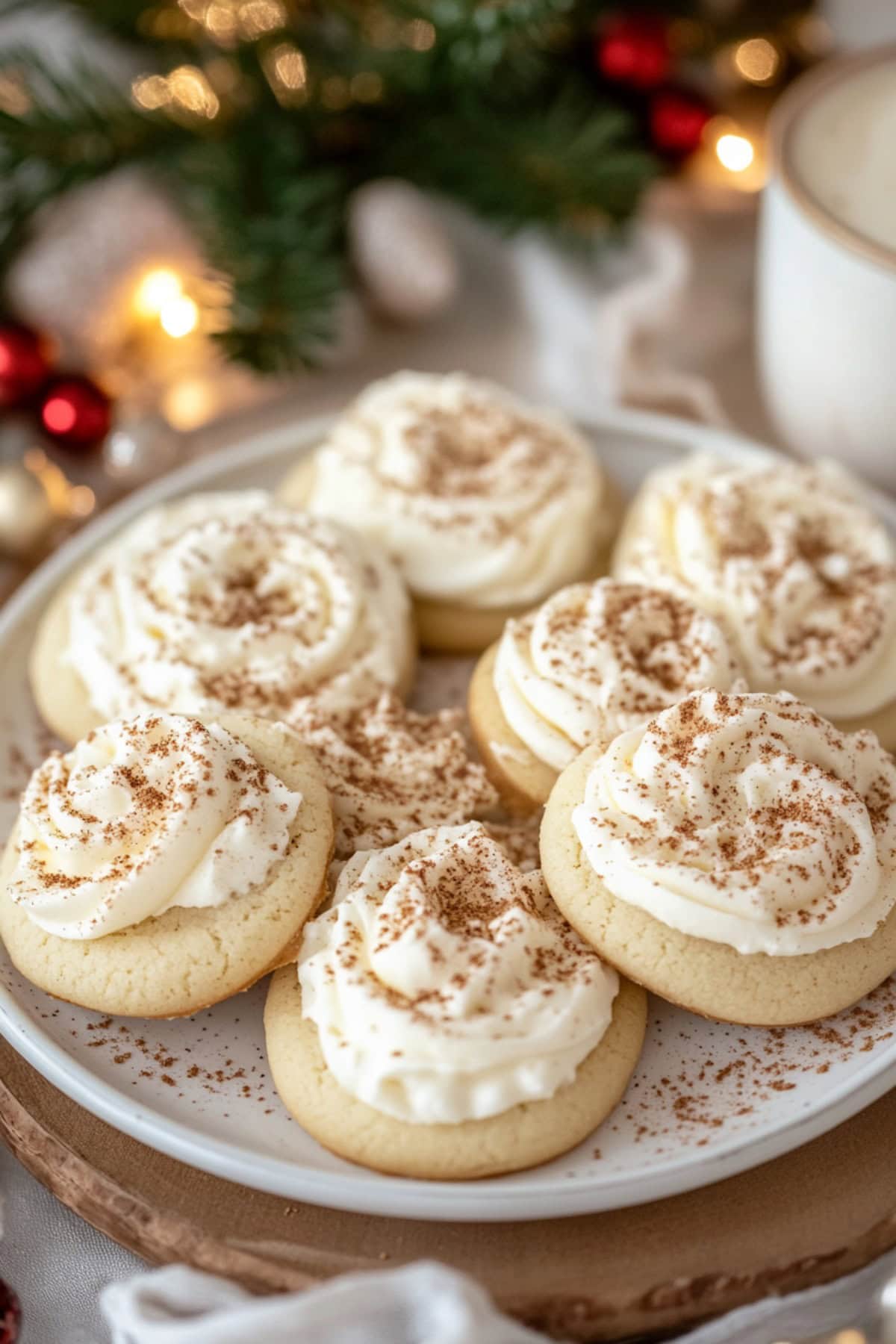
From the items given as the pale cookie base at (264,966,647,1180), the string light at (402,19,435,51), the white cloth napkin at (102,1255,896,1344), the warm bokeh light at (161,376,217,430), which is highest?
the string light at (402,19,435,51)

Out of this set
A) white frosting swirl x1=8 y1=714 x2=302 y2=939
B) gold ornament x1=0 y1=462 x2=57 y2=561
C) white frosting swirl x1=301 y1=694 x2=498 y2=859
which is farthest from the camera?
gold ornament x1=0 y1=462 x2=57 y2=561

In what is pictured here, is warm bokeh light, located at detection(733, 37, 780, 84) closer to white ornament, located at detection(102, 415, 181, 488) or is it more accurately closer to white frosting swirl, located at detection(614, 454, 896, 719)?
white frosting swirl, located at detection(614, 454, 896, 719)

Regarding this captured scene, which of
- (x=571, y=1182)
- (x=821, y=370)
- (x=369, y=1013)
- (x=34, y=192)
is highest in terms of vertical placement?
(x=34, y=192)

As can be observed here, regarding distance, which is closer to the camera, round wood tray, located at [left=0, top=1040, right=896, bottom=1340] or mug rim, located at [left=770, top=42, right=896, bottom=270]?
round wood tray, located at [left=0, top=1040, right=896, bottom=1340]

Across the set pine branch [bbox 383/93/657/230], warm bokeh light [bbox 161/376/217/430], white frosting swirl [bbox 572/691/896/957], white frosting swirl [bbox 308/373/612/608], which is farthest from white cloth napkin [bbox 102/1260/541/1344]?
pine branch [bbox 383/93/657/230]

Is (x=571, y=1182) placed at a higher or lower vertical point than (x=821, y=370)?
lower

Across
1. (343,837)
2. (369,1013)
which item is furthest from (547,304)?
(369,1013)

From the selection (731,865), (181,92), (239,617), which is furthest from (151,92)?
(731,865)

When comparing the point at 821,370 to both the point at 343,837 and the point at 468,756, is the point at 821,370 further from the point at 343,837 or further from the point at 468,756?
the point at 343,837
